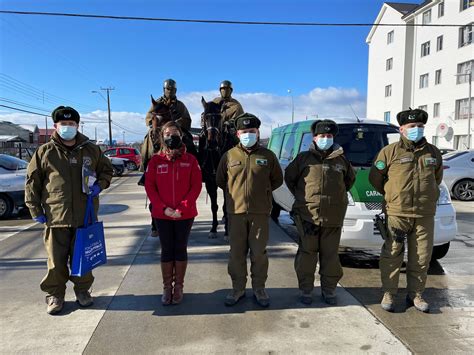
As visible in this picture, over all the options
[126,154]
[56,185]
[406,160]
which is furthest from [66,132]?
[126,154]

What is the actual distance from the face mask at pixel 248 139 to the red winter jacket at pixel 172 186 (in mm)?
585

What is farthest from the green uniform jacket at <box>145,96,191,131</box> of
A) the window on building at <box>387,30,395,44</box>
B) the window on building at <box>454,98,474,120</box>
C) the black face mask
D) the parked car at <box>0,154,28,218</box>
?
the window on building at <box>387,30,395,44</box>

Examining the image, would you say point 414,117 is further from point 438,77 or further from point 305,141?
point 438,77

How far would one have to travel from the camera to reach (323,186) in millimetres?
3936

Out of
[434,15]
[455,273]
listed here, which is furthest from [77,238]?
[434,15]

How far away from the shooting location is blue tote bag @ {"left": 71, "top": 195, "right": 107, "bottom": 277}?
3.74m

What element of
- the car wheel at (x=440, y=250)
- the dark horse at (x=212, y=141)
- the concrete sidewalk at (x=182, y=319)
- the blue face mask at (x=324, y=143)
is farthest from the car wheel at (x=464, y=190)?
the blue face mask at (x=324, y=143)

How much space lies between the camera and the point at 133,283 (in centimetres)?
461

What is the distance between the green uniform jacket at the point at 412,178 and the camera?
3.83 m

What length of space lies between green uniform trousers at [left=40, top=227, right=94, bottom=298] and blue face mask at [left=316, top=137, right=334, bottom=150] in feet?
8.50

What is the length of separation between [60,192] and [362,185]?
358 cm

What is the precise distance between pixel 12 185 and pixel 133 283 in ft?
20.5

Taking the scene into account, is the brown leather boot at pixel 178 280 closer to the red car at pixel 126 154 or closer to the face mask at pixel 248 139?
the face mask at pixel 248 139

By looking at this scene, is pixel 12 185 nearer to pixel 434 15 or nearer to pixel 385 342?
pixel 385 342
